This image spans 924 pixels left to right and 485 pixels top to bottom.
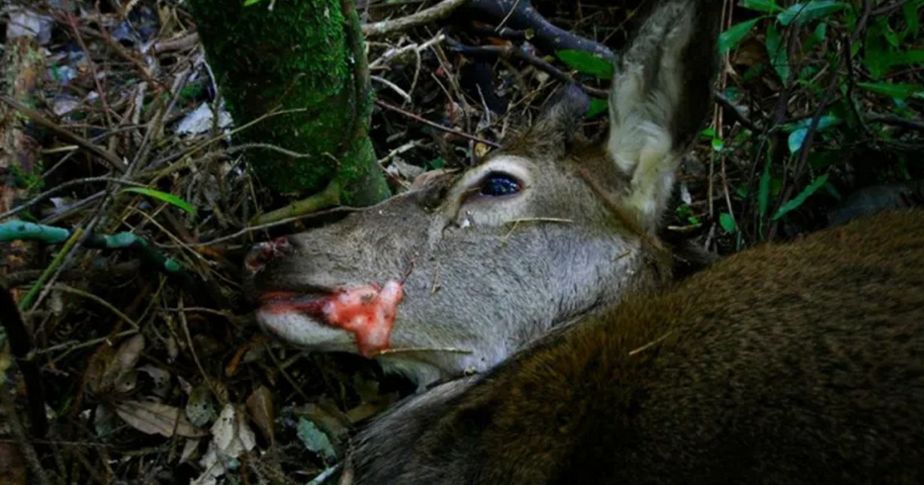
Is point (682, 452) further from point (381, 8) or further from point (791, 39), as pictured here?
point (381, 8)

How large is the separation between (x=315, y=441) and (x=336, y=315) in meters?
0.60

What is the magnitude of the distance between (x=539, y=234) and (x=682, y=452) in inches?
47.0

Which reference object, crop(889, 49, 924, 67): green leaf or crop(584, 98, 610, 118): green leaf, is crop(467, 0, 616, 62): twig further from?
crop(889, 49, 924, 67): green leaf

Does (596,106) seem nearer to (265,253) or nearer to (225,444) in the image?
(265,253)

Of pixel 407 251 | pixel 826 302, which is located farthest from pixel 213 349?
pixel 826 302

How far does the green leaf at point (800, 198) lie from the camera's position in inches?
155

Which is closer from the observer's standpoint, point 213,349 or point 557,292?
point 557,292

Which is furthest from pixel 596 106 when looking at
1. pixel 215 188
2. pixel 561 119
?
pixel 215 188

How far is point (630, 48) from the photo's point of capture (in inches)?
134

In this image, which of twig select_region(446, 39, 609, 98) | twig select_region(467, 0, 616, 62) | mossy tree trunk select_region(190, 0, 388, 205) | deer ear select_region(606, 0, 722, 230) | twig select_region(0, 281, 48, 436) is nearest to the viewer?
twig select_region(0, 281, 48, 436)

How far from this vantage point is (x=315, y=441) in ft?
12.1

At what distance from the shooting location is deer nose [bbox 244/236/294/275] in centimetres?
338

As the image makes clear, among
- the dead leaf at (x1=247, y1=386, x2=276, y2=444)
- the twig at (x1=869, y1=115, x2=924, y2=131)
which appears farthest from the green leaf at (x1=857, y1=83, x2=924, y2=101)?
the dead leaf at (x1=247, y1=386, x2=276, y2=444)

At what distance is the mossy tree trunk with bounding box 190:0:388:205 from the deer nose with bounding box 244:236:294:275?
1.06 feet
